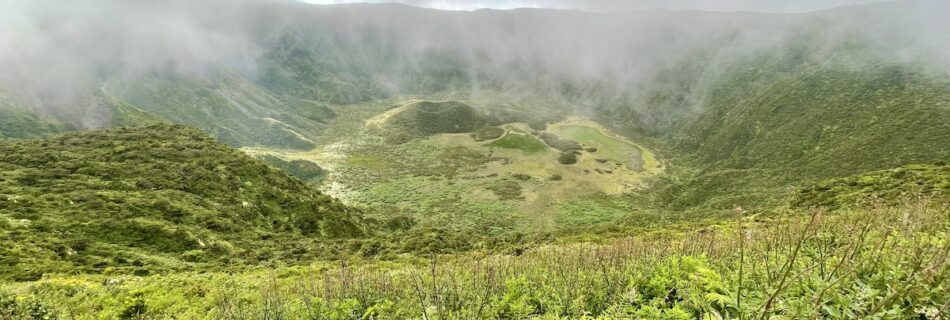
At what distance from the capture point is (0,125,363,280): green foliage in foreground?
19.9m

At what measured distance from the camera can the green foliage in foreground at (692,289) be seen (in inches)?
149

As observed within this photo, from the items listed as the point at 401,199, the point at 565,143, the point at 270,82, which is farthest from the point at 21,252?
the point at 270,82

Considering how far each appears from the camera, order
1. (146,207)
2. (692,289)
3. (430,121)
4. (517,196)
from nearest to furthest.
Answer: (692,289), (146,207), (517,196), (430,121)

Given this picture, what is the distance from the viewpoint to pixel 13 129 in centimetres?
5938

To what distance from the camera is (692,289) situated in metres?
5.59

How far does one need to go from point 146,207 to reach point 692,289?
95.4ft

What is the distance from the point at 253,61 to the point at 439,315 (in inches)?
7648

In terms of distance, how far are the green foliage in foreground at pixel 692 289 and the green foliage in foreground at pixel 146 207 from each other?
8300mm

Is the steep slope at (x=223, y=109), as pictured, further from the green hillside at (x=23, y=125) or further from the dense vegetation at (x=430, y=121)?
the green hillside at (x=23, y=125)

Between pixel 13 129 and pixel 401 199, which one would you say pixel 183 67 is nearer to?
pixel 13 129

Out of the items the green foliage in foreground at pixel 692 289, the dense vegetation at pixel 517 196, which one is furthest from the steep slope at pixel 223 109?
the green foliage in foreground at pixel 692 289

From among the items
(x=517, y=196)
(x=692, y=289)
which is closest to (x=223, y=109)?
(x=517, y=196)

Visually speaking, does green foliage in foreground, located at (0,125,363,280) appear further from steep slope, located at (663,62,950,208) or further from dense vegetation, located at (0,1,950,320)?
steep slope, located at (663,62,950,208)

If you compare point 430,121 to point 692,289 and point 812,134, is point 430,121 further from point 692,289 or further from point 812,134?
point 692,289
